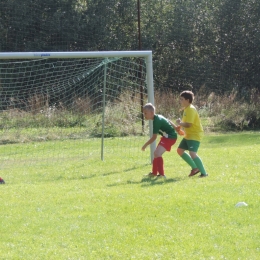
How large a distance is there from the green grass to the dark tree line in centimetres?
1243

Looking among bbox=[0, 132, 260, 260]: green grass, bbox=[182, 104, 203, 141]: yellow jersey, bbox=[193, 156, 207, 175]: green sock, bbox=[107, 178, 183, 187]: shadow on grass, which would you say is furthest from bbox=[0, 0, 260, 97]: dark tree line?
bbox=[107, 178, 183, 187]: shadow on grass

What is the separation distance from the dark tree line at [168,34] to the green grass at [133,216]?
490 inches

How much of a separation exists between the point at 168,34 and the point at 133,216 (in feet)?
58.3

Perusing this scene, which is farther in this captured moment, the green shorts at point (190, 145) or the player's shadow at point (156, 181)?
the green shorts at point (190, 145)

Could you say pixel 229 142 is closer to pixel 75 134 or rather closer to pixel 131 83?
pixel 131 83

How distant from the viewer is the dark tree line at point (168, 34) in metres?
22.7

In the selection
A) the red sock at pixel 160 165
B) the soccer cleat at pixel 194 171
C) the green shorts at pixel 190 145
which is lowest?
the soccer cleat at pixel 194 171

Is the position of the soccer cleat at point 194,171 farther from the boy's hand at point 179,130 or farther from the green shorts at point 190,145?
the boy's hand at point 179,130

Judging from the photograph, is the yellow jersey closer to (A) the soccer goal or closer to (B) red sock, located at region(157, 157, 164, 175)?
(B) red sock, located at region(157, 157, 164, 175)

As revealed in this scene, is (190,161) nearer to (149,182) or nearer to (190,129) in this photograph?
(190,129)

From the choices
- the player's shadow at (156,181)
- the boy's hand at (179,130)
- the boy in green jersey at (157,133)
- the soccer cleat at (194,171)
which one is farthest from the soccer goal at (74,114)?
the player's shadow at (156,181)

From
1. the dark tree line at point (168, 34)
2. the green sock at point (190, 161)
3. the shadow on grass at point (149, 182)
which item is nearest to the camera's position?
the shadow on grass at point (149, 182)

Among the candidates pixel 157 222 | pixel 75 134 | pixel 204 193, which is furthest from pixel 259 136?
pixel 157 222

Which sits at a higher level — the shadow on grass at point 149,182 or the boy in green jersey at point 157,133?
the boy in green jersey at point 157,133
